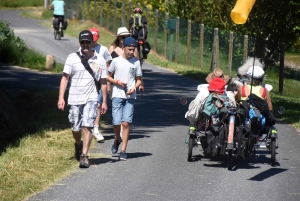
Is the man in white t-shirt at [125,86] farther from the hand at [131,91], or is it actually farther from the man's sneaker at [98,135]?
the man's sneaker at [98,135]

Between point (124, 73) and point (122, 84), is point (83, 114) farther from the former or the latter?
point (124, 73)

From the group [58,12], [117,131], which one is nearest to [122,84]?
[117,131]

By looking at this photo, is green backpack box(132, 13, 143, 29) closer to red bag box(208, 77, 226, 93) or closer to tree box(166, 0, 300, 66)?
tree box(166, 0, 300, 66)

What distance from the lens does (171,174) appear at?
10258 millimetres

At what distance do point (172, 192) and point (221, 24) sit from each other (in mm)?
21801

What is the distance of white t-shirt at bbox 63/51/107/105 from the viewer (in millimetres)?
10500

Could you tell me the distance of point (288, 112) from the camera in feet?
55.0

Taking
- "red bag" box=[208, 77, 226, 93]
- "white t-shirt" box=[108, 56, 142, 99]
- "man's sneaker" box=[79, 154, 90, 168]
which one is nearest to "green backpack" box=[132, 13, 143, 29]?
"white t-shirt" box=[108, 56, 142, 99]

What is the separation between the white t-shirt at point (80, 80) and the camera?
1050 centimetres

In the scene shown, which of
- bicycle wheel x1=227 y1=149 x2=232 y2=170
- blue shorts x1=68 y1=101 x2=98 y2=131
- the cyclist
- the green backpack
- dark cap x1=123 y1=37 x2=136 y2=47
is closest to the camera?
bicycle wheel x1=227 y1=149 x2=232 y2=170

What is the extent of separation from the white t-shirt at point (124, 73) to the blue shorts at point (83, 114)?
0.76m

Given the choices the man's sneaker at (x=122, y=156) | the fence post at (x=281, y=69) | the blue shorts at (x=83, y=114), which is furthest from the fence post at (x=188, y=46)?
the blue shorts at (x=83, y=114)

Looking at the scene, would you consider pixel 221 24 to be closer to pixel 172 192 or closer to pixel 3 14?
pixel 172 192

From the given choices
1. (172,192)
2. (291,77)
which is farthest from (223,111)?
(291,77)
